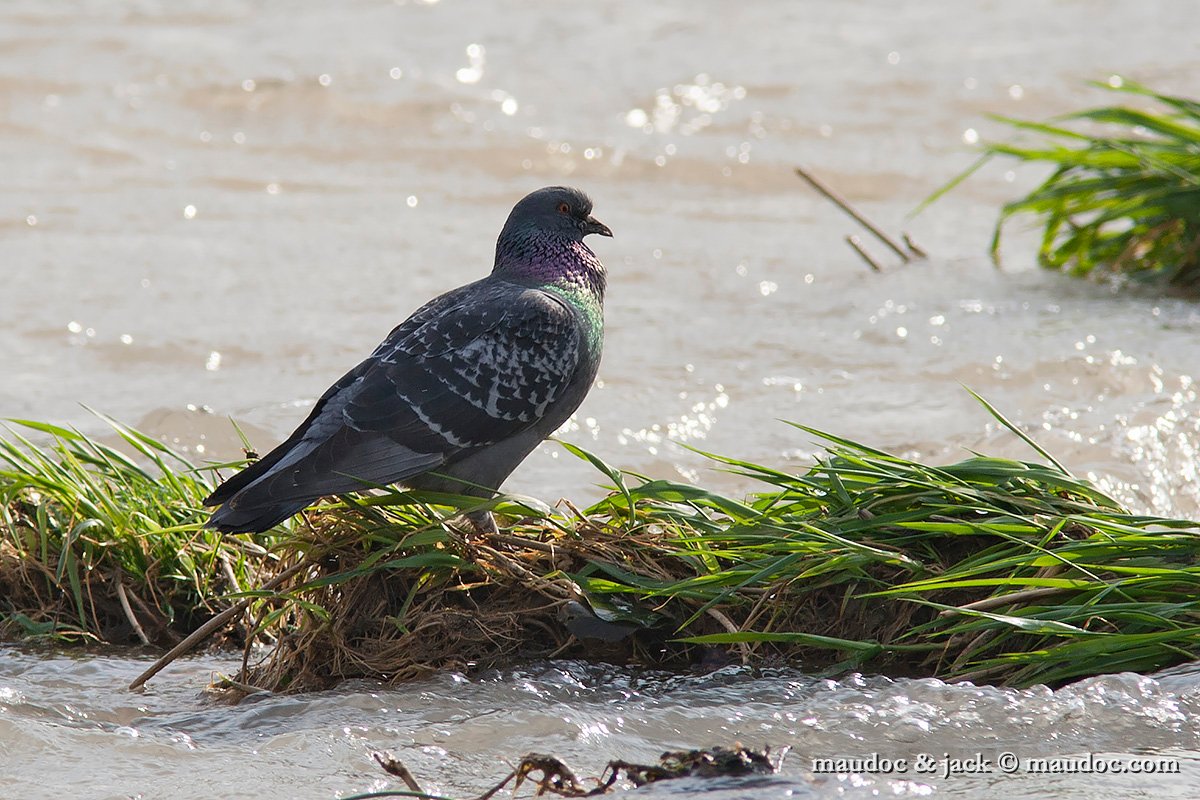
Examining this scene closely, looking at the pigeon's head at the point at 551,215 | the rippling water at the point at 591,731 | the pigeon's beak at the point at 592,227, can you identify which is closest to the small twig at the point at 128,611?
the rippling water at the point at 591,731

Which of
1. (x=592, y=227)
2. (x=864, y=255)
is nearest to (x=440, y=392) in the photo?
(x=592, y=227)

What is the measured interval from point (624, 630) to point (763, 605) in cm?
37

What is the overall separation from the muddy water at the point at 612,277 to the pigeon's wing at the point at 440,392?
666 millimetres

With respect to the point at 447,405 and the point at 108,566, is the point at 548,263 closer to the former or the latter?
the point at 447,405

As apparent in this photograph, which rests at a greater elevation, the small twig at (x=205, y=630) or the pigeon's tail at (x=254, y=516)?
the pigeon's tail at (x=254, y=516)

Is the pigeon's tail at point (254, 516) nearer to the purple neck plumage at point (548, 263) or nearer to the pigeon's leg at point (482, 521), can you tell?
the pigeon's leg at point (482, 521)

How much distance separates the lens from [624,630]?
12.7ft

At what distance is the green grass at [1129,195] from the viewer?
7.61 metres

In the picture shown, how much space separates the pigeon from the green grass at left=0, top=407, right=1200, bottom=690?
15 cm

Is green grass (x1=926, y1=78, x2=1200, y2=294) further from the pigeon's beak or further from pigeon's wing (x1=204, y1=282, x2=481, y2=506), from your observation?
pigeon's wing (x1=204, y1=282, x2=481, y2=506)

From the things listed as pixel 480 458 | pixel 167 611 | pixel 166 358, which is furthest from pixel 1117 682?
pixel 166 358

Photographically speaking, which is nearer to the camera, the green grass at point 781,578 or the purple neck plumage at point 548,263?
the green grass at point 781,578

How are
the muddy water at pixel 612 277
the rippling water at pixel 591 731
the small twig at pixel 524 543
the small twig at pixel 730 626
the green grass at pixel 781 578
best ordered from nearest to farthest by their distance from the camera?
1. the rippling water at pixel 591 731
2. the muddy water at pixel 612 277
3. the green grass at pixel 781 578
4. the small twig at pixel 730 626
5. the small twig at pixel 524 543

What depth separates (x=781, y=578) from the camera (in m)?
3.87
